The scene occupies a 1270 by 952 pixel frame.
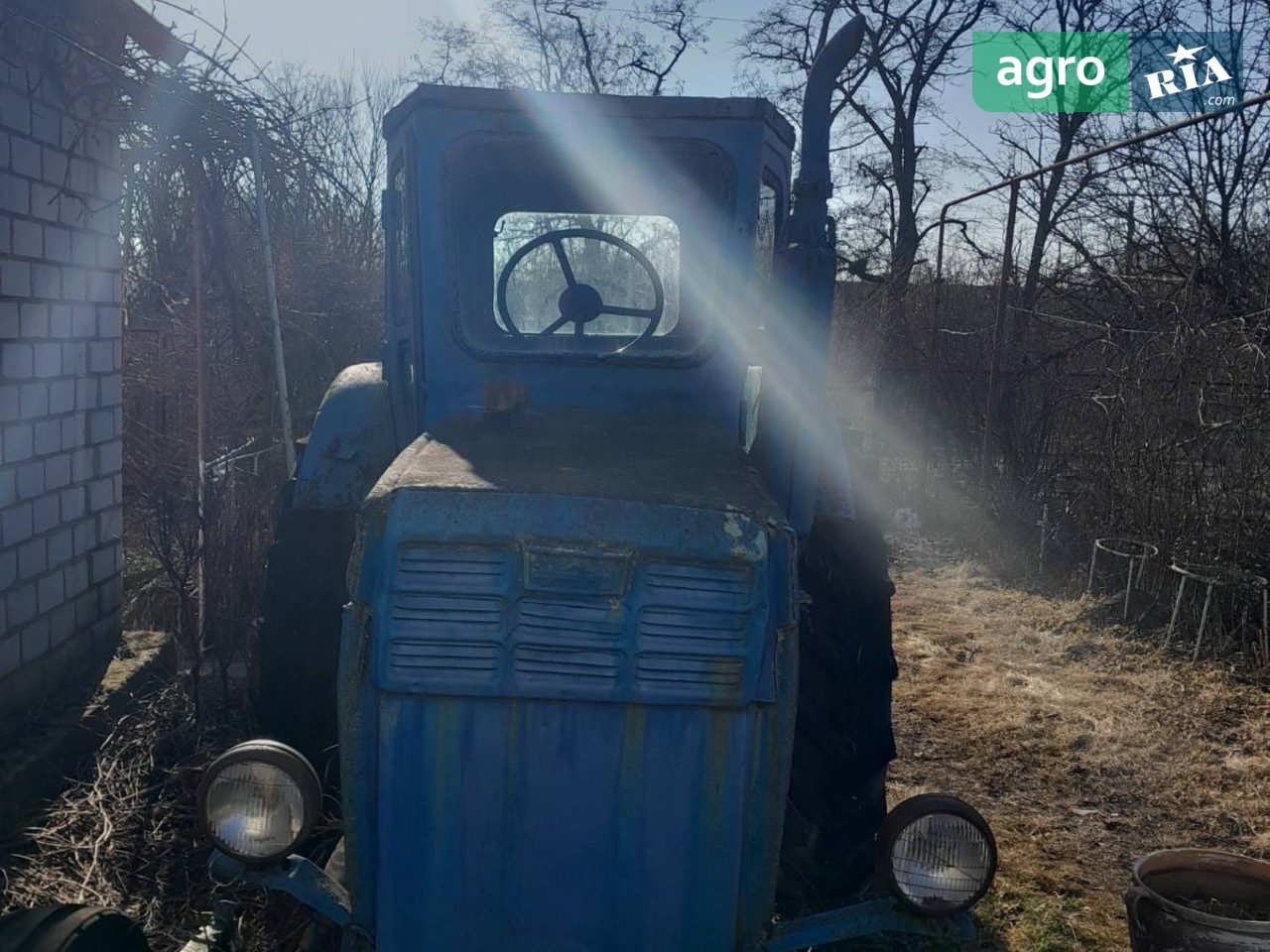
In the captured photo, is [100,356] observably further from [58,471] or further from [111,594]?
[111,594]

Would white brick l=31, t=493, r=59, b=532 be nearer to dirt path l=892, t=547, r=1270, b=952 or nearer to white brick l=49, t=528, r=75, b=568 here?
white brick l=49, t=528, r=75, b=568

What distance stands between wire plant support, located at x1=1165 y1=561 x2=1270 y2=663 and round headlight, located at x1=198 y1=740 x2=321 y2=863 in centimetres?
561

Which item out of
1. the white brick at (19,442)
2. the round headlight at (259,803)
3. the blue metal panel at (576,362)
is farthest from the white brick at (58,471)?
the round headlight at (259,803)

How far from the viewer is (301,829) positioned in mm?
2168

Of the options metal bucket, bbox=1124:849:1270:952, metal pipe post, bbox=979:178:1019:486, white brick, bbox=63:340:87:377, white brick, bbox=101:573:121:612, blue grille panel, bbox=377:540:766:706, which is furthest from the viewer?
metal pipe post, bbox=979:178:1019:486

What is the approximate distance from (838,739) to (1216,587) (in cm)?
431

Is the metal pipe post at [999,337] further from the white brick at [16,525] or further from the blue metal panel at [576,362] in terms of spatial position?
the white brick at [16,525]

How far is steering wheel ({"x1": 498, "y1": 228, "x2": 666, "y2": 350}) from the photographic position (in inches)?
131

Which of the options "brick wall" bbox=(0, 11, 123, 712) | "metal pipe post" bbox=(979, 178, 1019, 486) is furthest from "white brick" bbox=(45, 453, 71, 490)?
"metal pipe post" bbox=(979, 178, 1019, 486)

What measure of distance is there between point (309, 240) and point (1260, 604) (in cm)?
849

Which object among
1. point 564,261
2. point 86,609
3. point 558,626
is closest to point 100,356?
point 86,609

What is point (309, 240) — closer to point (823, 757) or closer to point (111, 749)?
point (111, 749)

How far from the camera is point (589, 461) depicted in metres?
2.59

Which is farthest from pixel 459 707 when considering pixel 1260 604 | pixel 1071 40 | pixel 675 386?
pixel 1071 40
